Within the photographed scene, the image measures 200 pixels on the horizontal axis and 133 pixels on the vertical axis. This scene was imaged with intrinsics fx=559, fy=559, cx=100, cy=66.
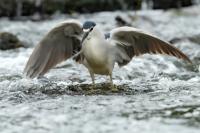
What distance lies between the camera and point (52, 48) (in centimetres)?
749

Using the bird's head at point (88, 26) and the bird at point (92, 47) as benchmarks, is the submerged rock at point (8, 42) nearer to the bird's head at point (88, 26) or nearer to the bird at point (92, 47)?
the bird at point (92, 47)

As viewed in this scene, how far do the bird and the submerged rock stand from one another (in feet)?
13.7

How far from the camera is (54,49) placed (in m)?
7.52

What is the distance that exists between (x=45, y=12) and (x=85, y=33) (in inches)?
574

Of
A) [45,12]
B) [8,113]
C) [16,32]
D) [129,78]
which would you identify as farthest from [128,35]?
[45,12]

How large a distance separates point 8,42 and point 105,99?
5.93m

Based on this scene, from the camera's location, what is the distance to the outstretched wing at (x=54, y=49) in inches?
286

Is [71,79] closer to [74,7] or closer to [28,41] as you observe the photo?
[28,41]

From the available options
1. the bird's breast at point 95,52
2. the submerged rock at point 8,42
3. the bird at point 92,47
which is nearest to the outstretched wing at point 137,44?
the bird at point 92,47

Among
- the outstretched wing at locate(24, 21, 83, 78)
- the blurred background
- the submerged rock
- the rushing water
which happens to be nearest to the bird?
the outstretched wing at locate(24, 21, 83, 78)

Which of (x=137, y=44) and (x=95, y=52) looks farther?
(x=137, y=44)

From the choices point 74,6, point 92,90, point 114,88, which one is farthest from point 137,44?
point 74,6

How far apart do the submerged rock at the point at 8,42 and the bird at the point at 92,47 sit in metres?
4.18

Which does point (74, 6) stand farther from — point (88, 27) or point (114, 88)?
point (88, 27)
